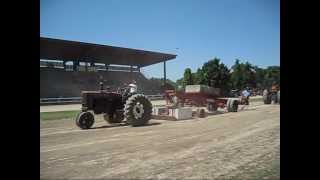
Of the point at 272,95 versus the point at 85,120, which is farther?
A: the point at 85,120

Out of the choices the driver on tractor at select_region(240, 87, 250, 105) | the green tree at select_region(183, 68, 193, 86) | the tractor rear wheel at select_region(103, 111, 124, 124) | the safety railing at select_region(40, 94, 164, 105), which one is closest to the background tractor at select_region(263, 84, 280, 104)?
the driver on tractor at select_region(240, 87, 250, 105)

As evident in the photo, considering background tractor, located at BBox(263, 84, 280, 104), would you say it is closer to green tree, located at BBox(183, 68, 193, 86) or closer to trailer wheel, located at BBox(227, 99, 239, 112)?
trailer wheel, located at BBox(227, 99, 239, 112)

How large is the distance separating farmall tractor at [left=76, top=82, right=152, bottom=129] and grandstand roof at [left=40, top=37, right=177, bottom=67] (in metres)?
0.67

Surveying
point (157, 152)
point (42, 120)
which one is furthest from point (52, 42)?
point (157, 152)

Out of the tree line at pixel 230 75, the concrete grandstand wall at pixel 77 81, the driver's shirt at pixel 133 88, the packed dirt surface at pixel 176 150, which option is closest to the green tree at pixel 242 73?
the tree line at pixel 230 75

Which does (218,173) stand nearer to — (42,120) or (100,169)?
(100,169)

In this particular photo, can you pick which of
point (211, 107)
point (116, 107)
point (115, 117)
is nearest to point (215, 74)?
point (211, 107)

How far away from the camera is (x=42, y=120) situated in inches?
220

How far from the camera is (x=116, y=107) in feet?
22.1

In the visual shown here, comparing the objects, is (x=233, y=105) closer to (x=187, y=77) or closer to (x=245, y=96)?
(x=245, y=96)

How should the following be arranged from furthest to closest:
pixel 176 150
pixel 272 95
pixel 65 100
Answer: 1. pixel 65 100
2. pixel 272 95
3. pixel 176 150

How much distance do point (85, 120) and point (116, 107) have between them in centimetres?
107

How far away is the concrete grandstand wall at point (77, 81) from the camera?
513 centimetres
